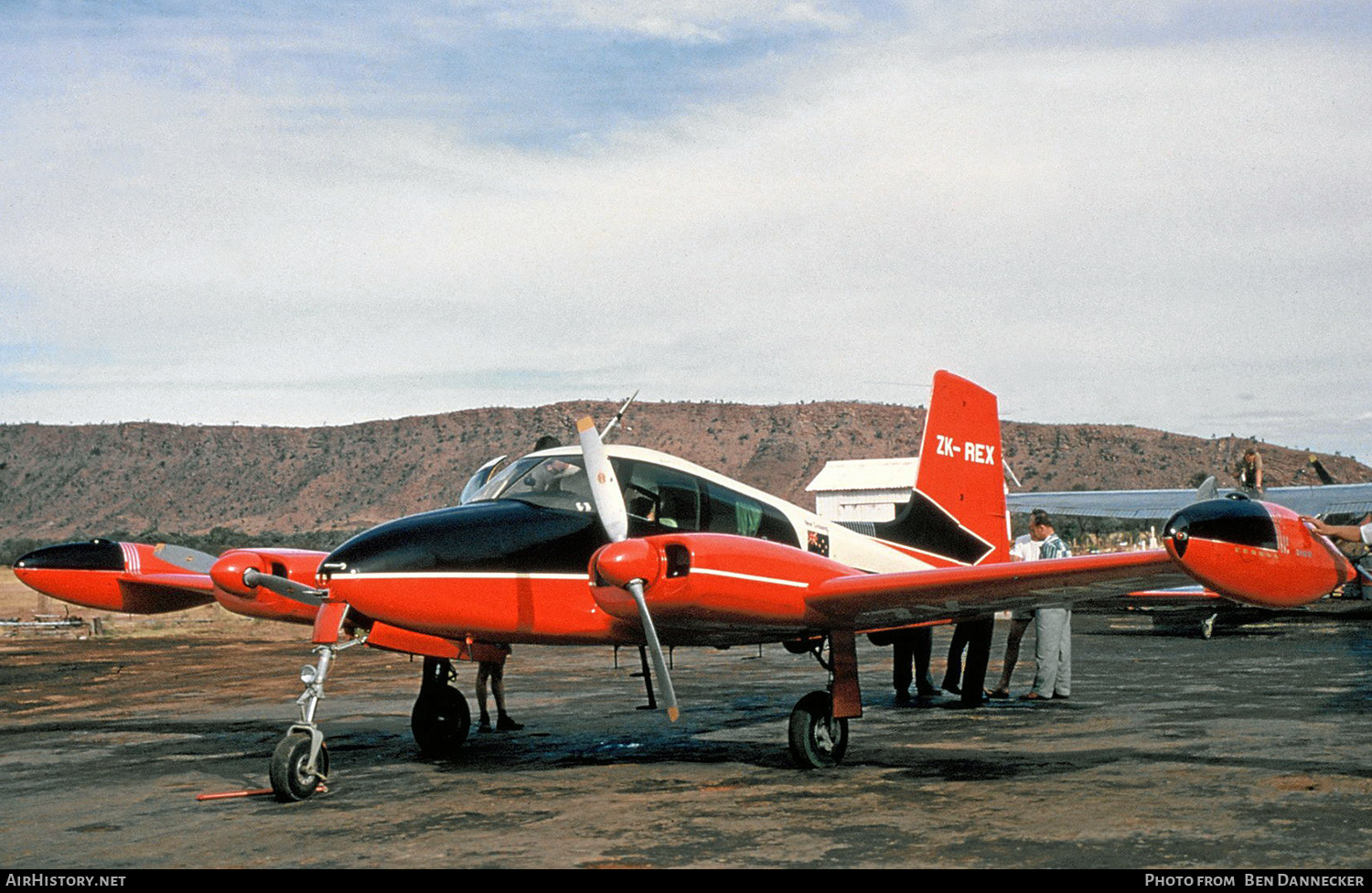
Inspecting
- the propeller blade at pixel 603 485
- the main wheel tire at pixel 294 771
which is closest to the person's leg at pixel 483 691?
the propeller blade at pixel 603 485

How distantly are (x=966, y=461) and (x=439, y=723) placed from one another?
23.5 ft

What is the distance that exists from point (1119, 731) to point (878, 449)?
4204 inches

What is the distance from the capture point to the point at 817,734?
36.2ft

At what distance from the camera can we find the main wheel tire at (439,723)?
39.7ft

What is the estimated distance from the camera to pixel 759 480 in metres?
113

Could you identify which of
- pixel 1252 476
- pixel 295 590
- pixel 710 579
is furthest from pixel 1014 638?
pixel 295 590

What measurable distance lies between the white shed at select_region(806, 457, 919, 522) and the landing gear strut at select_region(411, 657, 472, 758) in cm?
4355

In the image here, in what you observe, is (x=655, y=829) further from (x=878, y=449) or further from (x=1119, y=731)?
(x=878, y=449)

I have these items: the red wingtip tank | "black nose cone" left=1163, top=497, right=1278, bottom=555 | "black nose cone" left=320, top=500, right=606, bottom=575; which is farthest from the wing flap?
the red wingtip tank

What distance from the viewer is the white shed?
55.7 m

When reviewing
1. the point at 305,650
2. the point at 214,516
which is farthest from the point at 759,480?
the point at 305,650

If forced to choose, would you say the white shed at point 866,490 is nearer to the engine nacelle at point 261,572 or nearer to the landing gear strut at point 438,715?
the landing gear strut at point 438,715

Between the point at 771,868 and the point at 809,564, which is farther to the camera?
the point at 809,564
